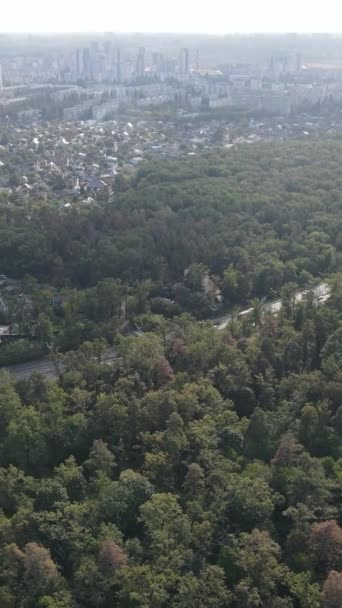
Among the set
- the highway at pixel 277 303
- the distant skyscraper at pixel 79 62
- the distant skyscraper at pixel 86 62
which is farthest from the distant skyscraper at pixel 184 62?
the highway at pixel 277 303

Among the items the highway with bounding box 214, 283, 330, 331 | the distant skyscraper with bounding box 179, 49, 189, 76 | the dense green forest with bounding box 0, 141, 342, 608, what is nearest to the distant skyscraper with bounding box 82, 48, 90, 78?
the distant skyscraper with bounding box 179, 49, 189, 76

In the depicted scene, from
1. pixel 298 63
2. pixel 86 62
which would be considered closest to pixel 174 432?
pixel 86 62

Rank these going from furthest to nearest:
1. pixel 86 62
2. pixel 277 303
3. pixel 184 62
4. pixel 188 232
A: pixel 86 62 < pixel 184 62 < pixel 188 232 < pixel 277 303

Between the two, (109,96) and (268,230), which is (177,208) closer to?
(268,230)

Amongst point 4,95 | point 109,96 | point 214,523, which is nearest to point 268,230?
point 214,523

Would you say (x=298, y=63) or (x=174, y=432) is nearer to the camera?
(x=174, y=432)

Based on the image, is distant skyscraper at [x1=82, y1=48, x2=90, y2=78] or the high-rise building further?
the high-rise building

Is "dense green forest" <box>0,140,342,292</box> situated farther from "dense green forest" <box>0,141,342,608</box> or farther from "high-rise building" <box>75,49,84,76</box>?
"high-rise building" <box>75,49,84,76</box>

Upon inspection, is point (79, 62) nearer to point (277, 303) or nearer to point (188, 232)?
point (188, 232)
